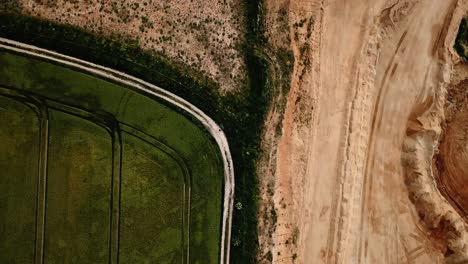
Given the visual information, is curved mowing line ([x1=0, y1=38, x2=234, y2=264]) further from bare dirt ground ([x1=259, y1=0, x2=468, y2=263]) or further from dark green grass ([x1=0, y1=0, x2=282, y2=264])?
A: bare dirt ground ([x1=259, y1=0, x2=468, y2=263])

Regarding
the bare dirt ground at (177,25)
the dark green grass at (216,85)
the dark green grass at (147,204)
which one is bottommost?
the dark green grass at (147,204)

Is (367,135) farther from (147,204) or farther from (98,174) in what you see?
(98,174)

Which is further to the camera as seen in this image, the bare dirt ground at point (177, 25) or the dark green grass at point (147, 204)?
the dark green grass at point (147, 204)

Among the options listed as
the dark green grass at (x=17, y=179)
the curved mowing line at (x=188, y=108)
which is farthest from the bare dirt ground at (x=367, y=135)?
the dark green grass at (x=17, y=179)

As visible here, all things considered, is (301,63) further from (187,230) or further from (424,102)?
(187,230)

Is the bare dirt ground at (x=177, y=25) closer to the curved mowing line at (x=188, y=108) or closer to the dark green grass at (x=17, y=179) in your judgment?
the curved mowing line at (x=188, y=108)

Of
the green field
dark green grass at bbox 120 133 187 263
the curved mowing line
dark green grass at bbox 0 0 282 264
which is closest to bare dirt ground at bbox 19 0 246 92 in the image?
dark green grass at bbox 0 0 282 264

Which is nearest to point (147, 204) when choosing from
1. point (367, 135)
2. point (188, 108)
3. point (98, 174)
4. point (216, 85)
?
point (98, 174)
